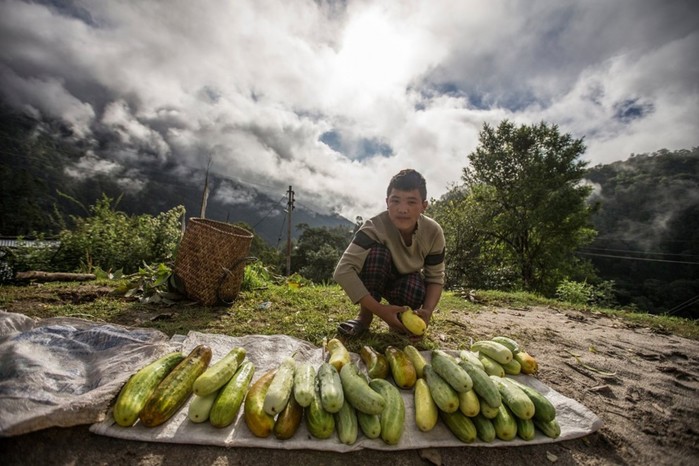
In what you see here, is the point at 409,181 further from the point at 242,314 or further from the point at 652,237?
the point at 652,237

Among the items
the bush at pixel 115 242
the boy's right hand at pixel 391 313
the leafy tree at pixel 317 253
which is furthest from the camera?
the leafy tree at pixel 317 253

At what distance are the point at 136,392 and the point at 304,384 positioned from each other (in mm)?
1127

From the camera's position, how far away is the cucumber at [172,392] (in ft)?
6.15

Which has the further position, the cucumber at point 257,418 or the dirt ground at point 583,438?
the cucumber at point 257,418

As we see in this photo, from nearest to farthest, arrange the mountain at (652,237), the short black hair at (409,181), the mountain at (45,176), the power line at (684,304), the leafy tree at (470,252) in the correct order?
1. the short black hair at (409,181)
2. the leafy tree at (470,252)
3. the power line at (684,304)
4. the mountain at (652,237)
5. the mountain at (45,176)

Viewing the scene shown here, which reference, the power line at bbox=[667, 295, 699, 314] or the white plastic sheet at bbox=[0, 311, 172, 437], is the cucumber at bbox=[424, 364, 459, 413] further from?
the power line at bbox=[667, 295, 699, 314]

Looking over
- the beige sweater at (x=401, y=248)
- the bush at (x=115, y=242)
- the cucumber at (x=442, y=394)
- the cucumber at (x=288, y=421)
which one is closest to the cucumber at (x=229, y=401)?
the cucumber at (x=288, y=421)

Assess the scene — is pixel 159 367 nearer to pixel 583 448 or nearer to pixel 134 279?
pixel 583 448

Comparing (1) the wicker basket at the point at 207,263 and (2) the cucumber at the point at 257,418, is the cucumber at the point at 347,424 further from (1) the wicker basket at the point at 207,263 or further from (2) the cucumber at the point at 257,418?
(1) the wicker basket at the point at 207,263

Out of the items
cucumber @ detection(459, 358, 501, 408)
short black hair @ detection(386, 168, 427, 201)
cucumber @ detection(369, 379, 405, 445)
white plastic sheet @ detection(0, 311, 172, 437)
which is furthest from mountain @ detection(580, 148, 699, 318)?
white plastic sheet @ detection(0, 311, 172, 437)

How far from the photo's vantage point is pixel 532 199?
2052cm

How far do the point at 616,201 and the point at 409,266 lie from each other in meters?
62.7

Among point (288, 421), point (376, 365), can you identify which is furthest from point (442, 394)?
point (288, 421)

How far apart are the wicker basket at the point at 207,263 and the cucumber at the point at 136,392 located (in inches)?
111
